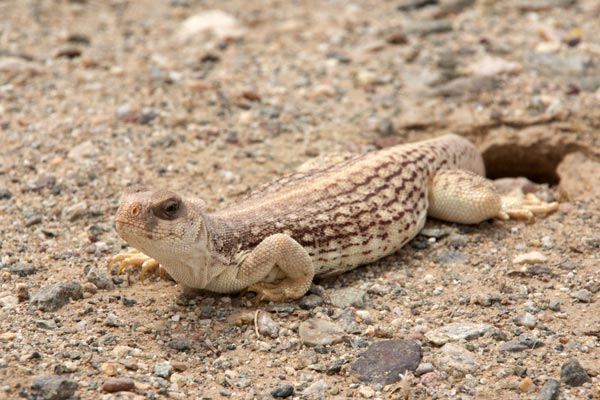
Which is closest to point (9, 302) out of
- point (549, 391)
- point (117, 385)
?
point (117, 385)

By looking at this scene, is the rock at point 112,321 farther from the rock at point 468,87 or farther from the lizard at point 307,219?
the rock at point 468,87

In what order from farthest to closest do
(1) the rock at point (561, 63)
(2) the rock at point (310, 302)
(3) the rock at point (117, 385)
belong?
(1) the rock at point (561, 63) → (2) the rock at point (310, 302) → (3) the rock at point (117, 385)

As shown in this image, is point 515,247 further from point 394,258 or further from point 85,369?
point 85,369

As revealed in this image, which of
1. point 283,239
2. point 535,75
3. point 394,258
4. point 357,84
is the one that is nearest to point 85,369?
point 283,239

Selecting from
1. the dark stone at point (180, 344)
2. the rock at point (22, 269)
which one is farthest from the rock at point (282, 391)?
the rock at point (22, 269)

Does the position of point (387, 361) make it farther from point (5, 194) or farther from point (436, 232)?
point (5, 194)

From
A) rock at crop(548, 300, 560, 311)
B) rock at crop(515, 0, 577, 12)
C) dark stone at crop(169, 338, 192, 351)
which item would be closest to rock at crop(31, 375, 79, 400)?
dark stone at crop(169, 338, 192, 351)
